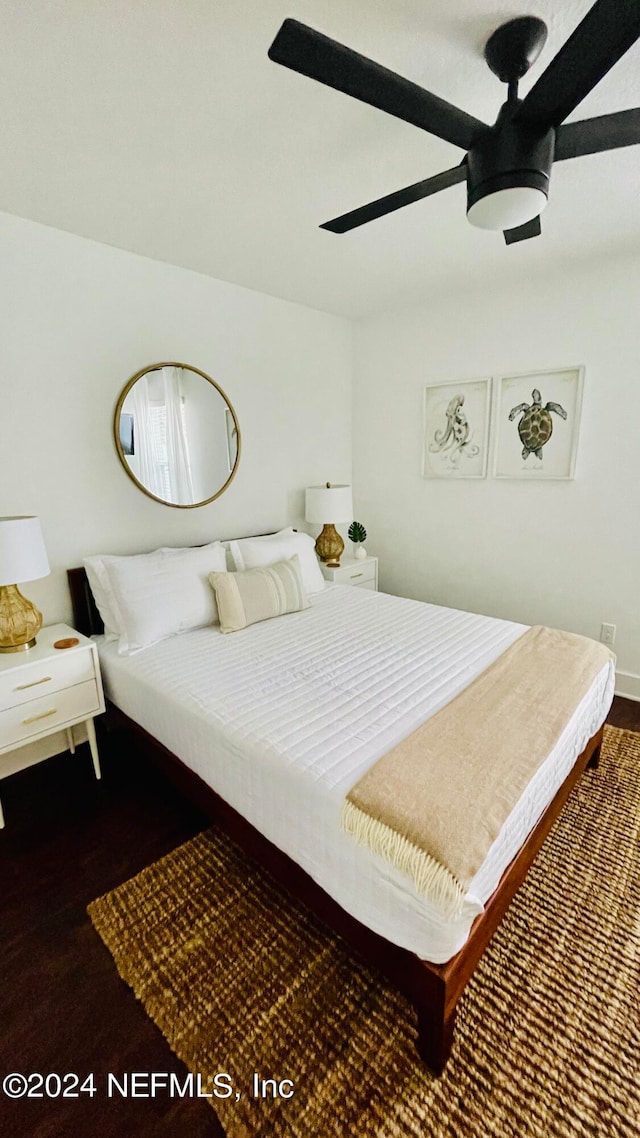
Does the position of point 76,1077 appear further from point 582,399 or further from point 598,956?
point 582,399

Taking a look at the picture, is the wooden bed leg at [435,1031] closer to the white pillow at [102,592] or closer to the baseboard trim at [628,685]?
the white pillow at [102,592]

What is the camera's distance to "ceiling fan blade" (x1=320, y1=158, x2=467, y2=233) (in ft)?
4.51

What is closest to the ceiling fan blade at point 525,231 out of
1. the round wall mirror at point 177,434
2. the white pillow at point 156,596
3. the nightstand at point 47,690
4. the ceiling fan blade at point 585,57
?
the ceiling fan blade at point 585,57

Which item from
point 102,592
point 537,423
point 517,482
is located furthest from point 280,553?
point 537,423

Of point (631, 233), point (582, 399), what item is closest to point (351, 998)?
point (582, 399)

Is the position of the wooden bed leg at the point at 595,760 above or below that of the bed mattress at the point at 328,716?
below

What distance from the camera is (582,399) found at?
2.72 meters

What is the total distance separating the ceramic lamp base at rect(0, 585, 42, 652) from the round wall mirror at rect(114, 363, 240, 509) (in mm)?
870

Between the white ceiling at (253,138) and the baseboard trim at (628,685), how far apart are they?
7.66 ft

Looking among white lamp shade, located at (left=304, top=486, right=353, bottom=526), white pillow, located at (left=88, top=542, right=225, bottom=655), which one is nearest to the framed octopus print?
white lamp shade, located at (left=304, top=486, right=353, bottom=526)

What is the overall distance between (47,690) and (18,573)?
0.51m

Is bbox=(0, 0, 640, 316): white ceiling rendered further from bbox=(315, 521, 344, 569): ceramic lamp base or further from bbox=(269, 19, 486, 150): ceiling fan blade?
bbox=(315, 521, 344, 569): ceramic lamp base

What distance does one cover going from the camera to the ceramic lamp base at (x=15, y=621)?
76.8 inches

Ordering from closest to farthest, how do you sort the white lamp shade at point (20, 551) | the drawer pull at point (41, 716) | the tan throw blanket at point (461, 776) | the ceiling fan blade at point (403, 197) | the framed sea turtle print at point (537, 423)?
the tan throw blanket at point (461, 776)
the ceiling fan blade at point (403, 197)
the white lamp shade at point (20, 551)
the drawer pull at point (41, 716)
the framed sea turtle print at point (537, 423)
